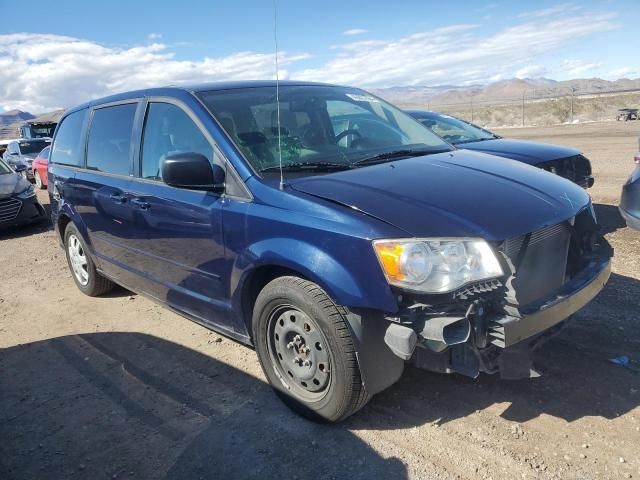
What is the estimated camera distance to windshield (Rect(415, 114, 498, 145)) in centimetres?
780

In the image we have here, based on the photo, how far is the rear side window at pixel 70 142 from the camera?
5246 millimetres

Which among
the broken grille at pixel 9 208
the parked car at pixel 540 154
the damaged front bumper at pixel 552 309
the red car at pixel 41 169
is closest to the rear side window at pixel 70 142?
the parked car at pixel 540 154

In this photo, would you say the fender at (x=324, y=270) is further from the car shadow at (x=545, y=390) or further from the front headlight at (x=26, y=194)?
the front headlight at (x=26, y=194)

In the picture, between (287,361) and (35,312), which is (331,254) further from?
(35,312)

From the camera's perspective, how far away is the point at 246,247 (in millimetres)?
3090

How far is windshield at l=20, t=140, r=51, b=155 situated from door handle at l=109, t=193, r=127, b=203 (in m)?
16.7

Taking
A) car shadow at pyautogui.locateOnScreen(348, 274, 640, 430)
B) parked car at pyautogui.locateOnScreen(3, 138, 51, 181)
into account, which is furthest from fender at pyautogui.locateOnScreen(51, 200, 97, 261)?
parked car at pyautogui.locateOnScreen(3, 138, 51, 181)

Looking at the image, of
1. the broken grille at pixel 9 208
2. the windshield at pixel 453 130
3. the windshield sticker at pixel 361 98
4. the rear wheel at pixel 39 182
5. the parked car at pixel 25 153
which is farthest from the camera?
the parked car at pixel 25 153

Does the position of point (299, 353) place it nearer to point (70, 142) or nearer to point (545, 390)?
point (545, 390)

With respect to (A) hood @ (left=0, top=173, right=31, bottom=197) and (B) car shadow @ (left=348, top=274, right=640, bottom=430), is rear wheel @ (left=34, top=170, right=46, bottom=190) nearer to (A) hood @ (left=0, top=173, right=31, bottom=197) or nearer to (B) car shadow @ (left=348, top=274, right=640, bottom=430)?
(A) hood @ (left=0, top=173, right=31, bottom=197)

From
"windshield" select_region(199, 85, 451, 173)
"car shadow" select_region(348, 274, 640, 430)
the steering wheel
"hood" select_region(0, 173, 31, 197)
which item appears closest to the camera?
"car shadow" select_region(348, 274, 640, 430)

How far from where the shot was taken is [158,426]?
3168 millimetres

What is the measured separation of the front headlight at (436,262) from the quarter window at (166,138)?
1466mm

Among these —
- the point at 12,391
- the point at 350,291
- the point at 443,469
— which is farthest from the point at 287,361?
the point at 12,391
